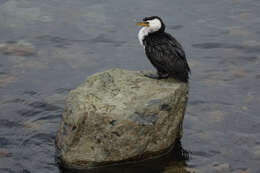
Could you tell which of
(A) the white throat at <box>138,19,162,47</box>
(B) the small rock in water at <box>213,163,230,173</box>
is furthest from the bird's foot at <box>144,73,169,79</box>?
(B) the small rock in water at <box>213,163,230,173</box>

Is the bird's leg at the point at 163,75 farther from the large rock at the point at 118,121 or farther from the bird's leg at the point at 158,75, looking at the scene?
the large rock at the point at 118,121

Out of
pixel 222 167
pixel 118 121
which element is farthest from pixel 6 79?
pixel 222 167

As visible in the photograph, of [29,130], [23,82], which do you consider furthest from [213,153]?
[23,82]

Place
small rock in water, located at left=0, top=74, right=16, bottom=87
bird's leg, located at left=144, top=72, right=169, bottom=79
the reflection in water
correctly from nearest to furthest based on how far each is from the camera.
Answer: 1. the reflection in water
2. bird's leg, located at left=144, top=72, right=169, bottom=79
3. small rock in water, located at left=0, top=74, right=16, bottom=87

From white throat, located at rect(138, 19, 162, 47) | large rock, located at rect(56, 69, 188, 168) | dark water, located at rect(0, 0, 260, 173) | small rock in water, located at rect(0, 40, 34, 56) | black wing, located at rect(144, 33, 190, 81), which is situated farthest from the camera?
small rock in water, located at rect(0, 40, 34, 56)

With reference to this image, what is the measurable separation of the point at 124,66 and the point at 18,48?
3081mm

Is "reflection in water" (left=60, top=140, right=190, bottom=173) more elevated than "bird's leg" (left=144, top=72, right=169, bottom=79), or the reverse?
"bird's leg" (left=144, top=72, right=169, bottom=79)

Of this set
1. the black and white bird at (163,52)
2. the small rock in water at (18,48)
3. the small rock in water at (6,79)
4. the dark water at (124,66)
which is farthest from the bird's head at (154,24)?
the small rock in water at (18,48)

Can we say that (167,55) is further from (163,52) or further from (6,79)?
(6,79)

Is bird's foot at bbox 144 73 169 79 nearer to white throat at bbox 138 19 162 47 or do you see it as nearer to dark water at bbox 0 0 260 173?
white throat at bbox 138 19 162 47

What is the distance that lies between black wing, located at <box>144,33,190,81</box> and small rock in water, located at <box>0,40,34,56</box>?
5.26 m

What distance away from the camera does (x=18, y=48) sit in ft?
43.6

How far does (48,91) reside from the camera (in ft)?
37.4

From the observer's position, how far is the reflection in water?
7.97 metres
